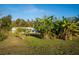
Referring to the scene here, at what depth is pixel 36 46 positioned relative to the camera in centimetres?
332

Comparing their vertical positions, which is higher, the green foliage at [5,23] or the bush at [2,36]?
the green foliage at [5,23]

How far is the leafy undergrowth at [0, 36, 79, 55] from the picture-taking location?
3.30 m

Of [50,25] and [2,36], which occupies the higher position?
[50,25]

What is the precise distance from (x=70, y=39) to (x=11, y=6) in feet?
2.87

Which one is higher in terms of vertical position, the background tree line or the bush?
the background tree line

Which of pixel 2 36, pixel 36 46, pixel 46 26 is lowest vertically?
pixel 36 46

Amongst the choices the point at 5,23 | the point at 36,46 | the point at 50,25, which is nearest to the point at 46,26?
the point at 50,25

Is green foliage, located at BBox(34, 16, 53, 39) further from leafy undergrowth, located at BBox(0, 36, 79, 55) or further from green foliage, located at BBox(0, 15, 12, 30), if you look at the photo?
green foliage, located at BBox(0, 15, 12, 30)

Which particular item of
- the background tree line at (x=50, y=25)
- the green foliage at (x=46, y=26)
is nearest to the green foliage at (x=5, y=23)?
the background tree line at (x=50, y=25)

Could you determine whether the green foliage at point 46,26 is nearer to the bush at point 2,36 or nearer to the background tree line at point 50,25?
the background tree line at point 50,25

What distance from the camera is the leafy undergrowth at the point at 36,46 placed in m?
3.30

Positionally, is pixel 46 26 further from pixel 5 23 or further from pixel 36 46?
pixel 5 23

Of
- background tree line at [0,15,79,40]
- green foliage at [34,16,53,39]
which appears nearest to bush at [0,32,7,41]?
background tree line at [0,15,79,40]

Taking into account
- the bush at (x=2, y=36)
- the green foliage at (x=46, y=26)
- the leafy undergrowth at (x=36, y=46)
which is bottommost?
the leafy undergrowth at (x=36, y=46)
